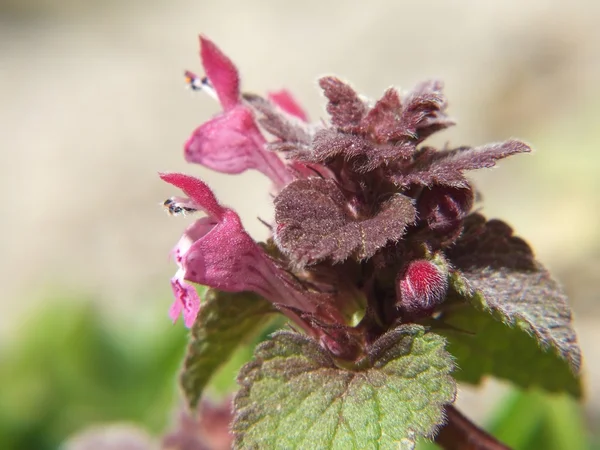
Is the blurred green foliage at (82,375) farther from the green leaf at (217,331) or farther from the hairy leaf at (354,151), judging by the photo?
the hairy leaf at (354,151)

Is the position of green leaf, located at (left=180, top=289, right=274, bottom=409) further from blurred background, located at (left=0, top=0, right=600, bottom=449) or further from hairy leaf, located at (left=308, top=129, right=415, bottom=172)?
blurred background, located at (left=0, top=0, right=600, bottom=449)

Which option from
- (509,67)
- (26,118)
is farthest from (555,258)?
(26,118)

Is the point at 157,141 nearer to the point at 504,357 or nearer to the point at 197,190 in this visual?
the point at 504,357

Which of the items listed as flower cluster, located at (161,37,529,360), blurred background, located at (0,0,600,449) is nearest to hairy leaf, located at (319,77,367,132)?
flower cluster, located at (161,37,529,360)

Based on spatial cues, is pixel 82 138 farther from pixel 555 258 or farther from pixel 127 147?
pixel 555 258

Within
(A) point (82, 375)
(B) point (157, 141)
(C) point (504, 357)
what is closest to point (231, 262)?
(C) point (504, 357)

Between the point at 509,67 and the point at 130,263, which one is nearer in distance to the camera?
the point at 130,263

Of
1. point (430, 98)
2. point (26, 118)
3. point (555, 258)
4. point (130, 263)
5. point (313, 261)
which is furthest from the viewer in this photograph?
point (26, 118)
